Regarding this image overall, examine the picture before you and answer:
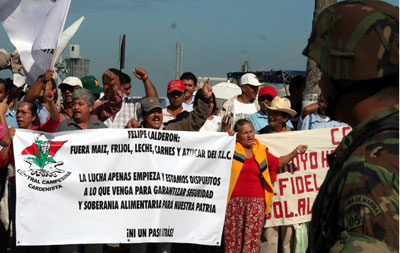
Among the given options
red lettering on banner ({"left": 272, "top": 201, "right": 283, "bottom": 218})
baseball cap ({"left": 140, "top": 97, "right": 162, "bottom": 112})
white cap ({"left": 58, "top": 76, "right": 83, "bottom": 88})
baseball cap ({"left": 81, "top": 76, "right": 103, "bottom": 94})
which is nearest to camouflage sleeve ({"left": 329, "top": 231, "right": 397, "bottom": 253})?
baseball cap ({"left": 140, "top": 97, "right": 162, "bottom": 112})

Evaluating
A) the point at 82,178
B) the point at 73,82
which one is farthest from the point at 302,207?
the point at 73,82

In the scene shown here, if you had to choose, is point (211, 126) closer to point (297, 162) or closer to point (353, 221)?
point (297, 162)


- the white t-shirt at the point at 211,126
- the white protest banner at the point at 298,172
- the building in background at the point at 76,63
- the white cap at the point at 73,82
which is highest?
the building in background at the point at 76,63

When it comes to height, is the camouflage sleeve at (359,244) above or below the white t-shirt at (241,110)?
below

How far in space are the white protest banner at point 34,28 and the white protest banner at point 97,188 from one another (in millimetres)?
761

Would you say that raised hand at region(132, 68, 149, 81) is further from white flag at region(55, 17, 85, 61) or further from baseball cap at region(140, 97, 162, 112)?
white flag at region(55, 17, 85, 61)

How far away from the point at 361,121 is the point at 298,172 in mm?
6076

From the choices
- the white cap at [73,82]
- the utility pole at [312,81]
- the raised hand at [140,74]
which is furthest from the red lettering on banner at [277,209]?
the white cap at [73,82]

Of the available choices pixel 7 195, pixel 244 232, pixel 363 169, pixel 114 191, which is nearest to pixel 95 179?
pixel 114 191

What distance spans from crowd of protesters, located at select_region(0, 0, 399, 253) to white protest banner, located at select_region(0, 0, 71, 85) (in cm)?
20

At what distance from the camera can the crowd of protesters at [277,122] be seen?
1.72 meters

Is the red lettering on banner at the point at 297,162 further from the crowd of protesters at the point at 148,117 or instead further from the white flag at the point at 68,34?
the white flag at the point at 68,34

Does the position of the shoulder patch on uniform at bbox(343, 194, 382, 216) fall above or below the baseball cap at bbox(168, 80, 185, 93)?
below

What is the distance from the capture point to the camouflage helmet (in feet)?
5.82
